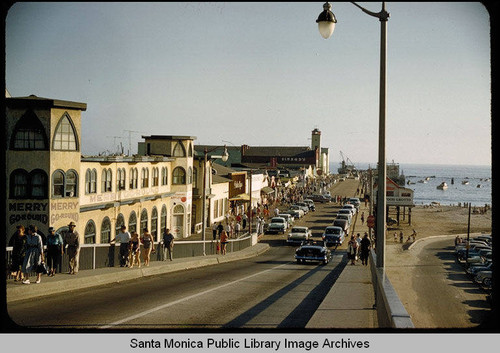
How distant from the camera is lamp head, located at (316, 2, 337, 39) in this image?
346 inches

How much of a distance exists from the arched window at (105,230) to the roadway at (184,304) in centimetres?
1005

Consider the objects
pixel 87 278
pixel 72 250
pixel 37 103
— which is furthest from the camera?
pixel 37 103

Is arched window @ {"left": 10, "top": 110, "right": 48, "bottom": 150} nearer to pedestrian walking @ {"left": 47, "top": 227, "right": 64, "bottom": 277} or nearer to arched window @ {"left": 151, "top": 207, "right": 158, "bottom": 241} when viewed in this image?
pedestrian walking @ {"left": 47, "top": 227, "right": 64, "bottom": 277}

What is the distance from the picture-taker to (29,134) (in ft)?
73.5

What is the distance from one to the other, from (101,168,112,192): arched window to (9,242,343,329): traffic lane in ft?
37.9

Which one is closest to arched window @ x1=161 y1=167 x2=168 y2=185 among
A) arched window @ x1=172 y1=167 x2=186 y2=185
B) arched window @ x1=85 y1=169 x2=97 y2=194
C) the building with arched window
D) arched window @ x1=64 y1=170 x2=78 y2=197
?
the building with arched window

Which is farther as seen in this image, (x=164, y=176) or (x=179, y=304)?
(x=164, y=176)

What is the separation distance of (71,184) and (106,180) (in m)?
4.84

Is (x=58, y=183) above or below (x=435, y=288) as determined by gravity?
above

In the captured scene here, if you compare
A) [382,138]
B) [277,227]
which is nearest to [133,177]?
[277,227]

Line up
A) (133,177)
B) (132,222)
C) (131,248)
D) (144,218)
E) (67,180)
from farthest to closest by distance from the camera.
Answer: (144,218) → (133,177) → (132,222) → (67,180) → (131,248)

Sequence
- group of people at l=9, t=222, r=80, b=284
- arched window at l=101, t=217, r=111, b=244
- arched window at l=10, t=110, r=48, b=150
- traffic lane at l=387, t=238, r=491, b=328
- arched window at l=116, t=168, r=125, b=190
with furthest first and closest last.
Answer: arched window at l=116, t=168, r=125, b=190 → arched window at l=101, t=217, r=111, b=244 → traffic lane at l=387, t=238, r=491, b=328 → arched window at l=10, t=110, r=48, b=150 → group of people at l=9, t=222, r=80, b=284

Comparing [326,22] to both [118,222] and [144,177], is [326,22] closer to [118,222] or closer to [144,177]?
[118,222]

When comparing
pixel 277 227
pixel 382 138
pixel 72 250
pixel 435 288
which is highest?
pixel 382 138
